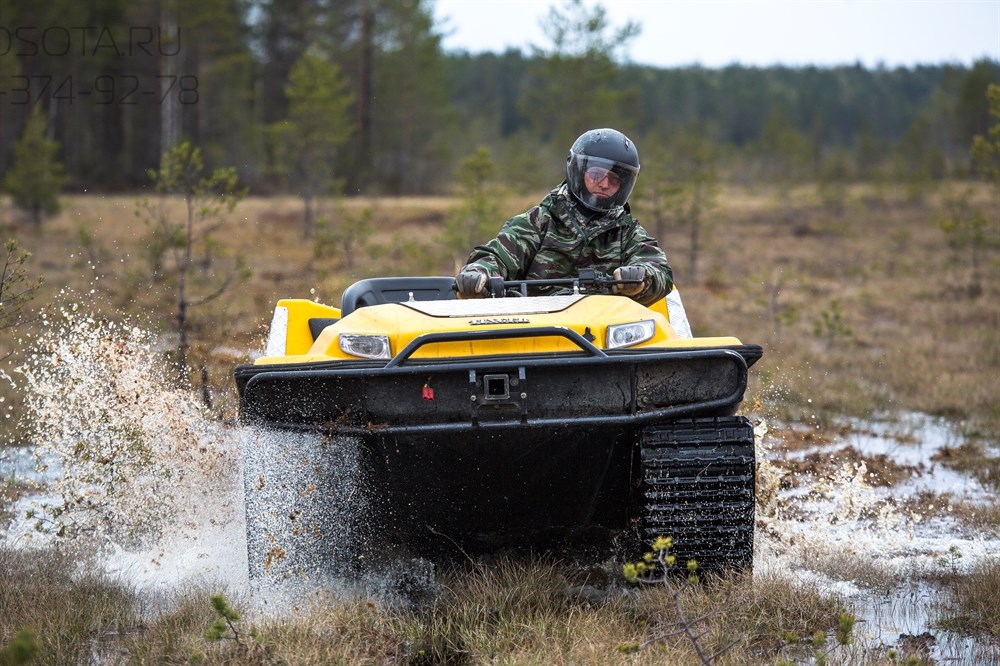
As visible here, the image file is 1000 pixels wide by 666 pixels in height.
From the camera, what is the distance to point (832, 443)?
868 centimetres

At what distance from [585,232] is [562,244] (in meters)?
0.15

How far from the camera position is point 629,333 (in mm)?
4473

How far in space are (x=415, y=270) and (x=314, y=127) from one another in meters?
12.9

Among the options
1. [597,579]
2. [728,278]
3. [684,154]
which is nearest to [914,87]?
[684,154]

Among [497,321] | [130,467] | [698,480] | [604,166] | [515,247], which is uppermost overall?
[604,166]

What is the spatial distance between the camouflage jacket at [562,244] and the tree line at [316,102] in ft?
76.2

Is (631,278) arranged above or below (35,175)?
below

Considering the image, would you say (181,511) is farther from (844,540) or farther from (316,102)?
(316,102)

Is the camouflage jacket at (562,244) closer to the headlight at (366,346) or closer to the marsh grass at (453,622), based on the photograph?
the headlight at (366,346)

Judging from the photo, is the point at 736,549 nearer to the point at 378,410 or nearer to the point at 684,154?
the point at 378,410

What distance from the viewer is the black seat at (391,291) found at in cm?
606

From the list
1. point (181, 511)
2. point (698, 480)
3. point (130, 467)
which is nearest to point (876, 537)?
point (698, 480)

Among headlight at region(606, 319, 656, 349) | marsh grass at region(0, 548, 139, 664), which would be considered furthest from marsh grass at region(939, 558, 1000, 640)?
marsh grass at region(0, 548, 139, 664)

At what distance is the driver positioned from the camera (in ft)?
18.3
